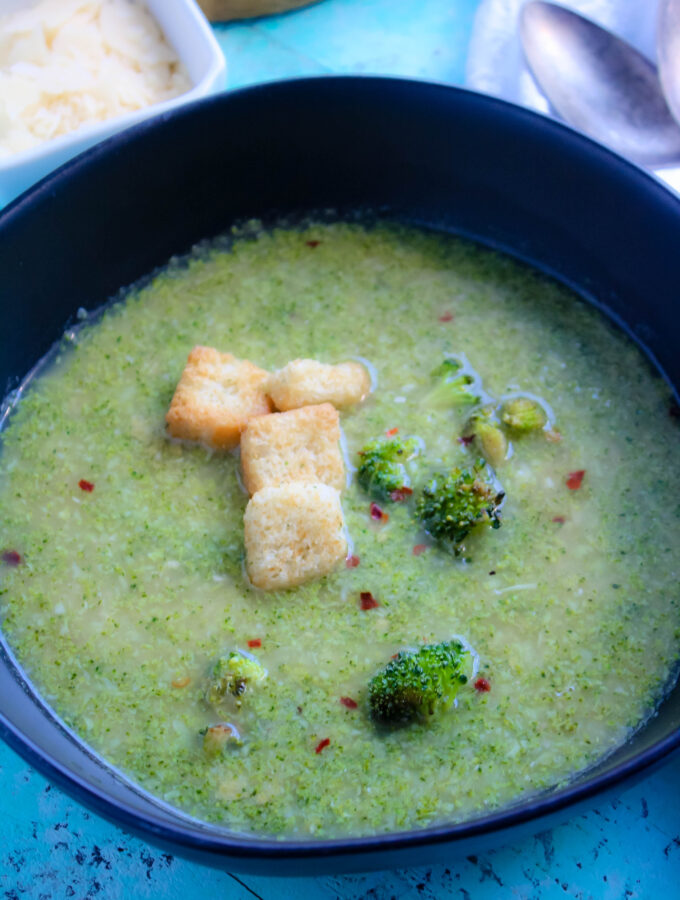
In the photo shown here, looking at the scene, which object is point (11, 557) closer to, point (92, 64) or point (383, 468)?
point (383, 468)

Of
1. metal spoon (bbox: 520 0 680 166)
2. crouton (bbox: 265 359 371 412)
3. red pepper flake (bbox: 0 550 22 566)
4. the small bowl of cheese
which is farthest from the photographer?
metal spoon (bbox: 520 0 680 166)

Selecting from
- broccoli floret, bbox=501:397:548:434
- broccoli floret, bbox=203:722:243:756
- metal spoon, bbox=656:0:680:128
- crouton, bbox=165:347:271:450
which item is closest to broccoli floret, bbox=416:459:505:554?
broccoli floret, bbox=501:397:548:434

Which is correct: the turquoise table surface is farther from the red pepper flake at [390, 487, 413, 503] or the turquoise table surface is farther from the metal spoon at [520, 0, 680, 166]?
the metal spoon at [520, 0, 680, 166]

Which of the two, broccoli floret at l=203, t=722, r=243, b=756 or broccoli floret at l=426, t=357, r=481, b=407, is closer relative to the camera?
broccoli floret at l=203, t=722, r=243, b=756

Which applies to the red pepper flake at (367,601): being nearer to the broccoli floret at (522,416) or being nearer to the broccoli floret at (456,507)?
the broccoli floret at (456,507)

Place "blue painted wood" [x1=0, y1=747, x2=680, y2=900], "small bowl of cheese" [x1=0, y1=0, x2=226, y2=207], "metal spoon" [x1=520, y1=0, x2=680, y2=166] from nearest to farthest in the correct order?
"blue painted wood" [x1=0, y1=747, x2=680, y2=900]
"small bowl of cheese" [x1=0, y1=0, x2=226, y2=207]
"metal spoon" [x1=520, y1=0, x2=680, y2=166]

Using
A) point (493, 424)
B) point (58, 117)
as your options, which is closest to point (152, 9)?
point (58, 117)

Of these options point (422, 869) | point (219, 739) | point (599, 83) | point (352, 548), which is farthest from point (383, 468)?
point (599, 83)
